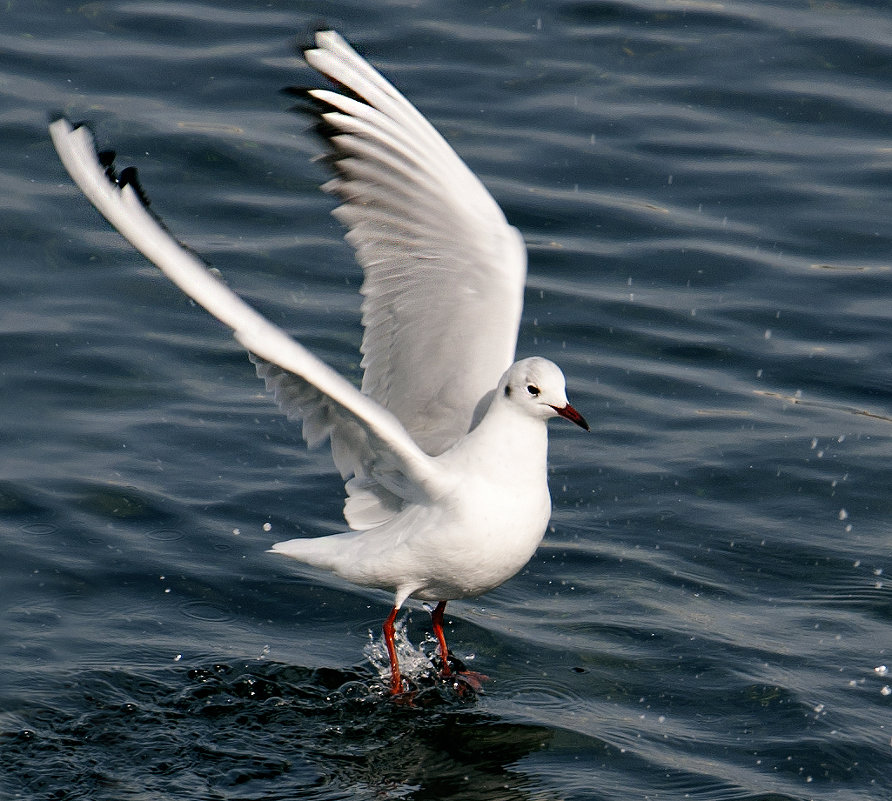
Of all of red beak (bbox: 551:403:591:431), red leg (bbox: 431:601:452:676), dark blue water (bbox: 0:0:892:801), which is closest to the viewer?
red beak (bbox: 551:403:591:431)

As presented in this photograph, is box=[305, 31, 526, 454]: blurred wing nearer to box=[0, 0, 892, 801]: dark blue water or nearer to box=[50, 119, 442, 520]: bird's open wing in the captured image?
box=[50, 119, 442, 520]: bird's open wing

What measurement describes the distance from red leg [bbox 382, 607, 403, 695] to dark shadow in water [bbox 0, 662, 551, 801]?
67 mm

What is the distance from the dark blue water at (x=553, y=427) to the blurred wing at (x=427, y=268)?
126 cm

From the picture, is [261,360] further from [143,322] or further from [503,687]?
[143,322]

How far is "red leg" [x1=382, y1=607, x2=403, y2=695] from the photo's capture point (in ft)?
24.3

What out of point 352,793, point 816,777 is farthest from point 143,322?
point 816,777

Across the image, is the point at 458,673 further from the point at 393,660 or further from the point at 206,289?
the point at 206,289

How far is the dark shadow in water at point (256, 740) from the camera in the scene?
6535 mm

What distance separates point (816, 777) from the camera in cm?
684

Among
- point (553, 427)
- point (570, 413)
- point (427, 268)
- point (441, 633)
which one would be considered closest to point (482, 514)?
point (570, 413)

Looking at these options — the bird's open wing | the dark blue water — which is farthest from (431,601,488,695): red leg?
the bird's open wing

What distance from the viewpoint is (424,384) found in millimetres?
7668

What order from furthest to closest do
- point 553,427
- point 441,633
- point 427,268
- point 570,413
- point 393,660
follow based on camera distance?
point 553,427 → point 441,633 → point 427,268 → point 393,660 → point 570,413

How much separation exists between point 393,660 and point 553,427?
3.15 metres
